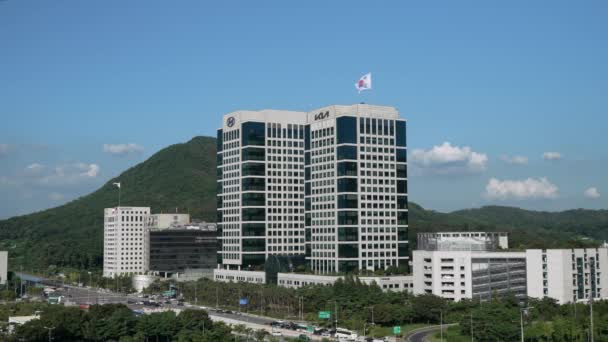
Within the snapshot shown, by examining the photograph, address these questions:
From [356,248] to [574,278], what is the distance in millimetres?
40527

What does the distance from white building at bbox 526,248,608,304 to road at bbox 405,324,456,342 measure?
2177 centimetres

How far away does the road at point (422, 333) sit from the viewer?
98.8 metres

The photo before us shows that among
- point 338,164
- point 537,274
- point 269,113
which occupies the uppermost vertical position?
point 269,113

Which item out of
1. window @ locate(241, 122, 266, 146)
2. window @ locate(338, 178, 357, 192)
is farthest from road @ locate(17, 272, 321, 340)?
window @ locate(241, 122, 266, 146)

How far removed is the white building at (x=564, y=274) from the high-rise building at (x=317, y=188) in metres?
31.0

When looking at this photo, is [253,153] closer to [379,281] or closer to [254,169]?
[254,169]

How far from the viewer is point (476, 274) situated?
123938 millimetres

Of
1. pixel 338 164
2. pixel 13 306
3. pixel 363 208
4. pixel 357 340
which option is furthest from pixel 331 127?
pixel 13 306

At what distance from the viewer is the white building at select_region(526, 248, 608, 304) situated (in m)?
120

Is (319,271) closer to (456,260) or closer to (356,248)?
(356,248)

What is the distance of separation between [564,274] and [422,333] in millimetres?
31292

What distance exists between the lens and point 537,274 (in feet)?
403

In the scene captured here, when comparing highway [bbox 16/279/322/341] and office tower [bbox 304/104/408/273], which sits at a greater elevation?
office tower [bbox 304/104/408/273]

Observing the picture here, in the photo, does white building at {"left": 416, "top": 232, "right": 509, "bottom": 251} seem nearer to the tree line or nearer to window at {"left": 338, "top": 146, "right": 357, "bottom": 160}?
window at {"left": 338, "top": 146, "right": 357, "bottom": 160}
